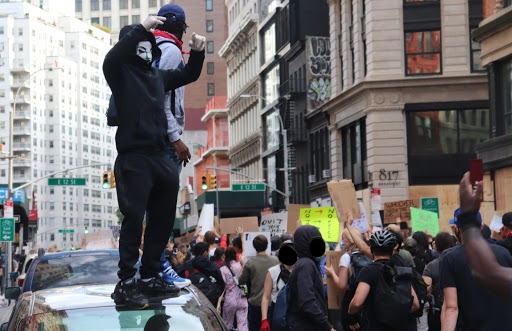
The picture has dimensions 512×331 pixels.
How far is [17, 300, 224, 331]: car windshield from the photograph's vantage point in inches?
247

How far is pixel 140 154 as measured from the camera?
746 centimetres

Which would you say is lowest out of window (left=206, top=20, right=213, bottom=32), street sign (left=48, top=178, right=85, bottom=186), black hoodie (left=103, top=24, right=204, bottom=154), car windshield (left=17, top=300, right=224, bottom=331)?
car windshield (left=17, top=300, right=224, bottom=331)

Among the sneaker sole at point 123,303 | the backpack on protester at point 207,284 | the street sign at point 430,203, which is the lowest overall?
A: the backpack on protester at point 207,284

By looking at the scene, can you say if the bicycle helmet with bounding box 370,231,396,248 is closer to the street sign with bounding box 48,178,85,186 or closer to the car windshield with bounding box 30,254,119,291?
the car windshield with bounding box 30,254,119,291

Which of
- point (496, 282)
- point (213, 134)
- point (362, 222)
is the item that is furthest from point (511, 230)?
point (213, 134)

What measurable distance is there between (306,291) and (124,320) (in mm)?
3717

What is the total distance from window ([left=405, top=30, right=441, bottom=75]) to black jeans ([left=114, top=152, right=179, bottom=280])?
44.9m

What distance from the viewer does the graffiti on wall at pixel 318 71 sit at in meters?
68.8

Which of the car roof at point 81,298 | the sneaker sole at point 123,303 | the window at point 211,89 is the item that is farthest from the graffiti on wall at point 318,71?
the window at point 211,89

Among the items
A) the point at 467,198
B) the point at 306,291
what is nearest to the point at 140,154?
the point at 306,291

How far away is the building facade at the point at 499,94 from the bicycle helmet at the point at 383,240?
84.9 feet

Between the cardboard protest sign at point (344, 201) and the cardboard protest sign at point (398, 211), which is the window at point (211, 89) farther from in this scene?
the cardboard protest sign at point (344, 201)

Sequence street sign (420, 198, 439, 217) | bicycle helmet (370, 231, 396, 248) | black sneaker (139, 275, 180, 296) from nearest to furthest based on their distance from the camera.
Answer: black sneaker (139, 275, 180, 296) → bicycle helmet (370, 231, 396, 248) → street sign (420, 198, 439, 217)

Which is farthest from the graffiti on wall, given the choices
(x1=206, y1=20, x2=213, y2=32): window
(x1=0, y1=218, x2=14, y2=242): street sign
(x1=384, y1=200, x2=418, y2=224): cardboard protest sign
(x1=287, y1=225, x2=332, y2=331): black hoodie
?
(x1=206, y1=20, x2=213, y2=32): window
